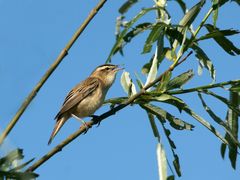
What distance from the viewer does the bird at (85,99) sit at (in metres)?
6.86

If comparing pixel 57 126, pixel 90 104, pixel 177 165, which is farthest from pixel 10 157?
pixel 90 104

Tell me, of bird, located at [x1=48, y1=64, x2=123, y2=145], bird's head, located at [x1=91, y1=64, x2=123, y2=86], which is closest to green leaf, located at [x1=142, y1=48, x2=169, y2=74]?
bird, located at [x1=48, y1=64, x2=123, y2=145]

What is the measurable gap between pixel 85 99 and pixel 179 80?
4658mm

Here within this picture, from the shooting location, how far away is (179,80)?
2.61m

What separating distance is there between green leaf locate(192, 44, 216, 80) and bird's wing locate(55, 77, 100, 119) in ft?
13.4

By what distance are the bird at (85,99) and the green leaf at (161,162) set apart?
4.15 metres

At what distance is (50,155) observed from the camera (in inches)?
69.0

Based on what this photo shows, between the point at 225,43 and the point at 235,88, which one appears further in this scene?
the point at 225,43

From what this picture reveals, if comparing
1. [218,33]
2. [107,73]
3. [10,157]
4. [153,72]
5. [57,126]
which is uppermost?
[107,73]

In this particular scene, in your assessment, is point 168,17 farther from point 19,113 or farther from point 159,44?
point 19,113

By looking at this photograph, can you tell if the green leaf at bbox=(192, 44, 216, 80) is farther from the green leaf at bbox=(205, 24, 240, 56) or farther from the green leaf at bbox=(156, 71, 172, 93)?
the green leaf at bbox=(156, 71, 172, 93)

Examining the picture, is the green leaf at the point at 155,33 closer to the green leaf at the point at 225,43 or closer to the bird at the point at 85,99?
the green leaf at the point at 225,43

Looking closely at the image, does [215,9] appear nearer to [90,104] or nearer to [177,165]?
[177,165]

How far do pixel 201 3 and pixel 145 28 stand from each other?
15.7 inches
